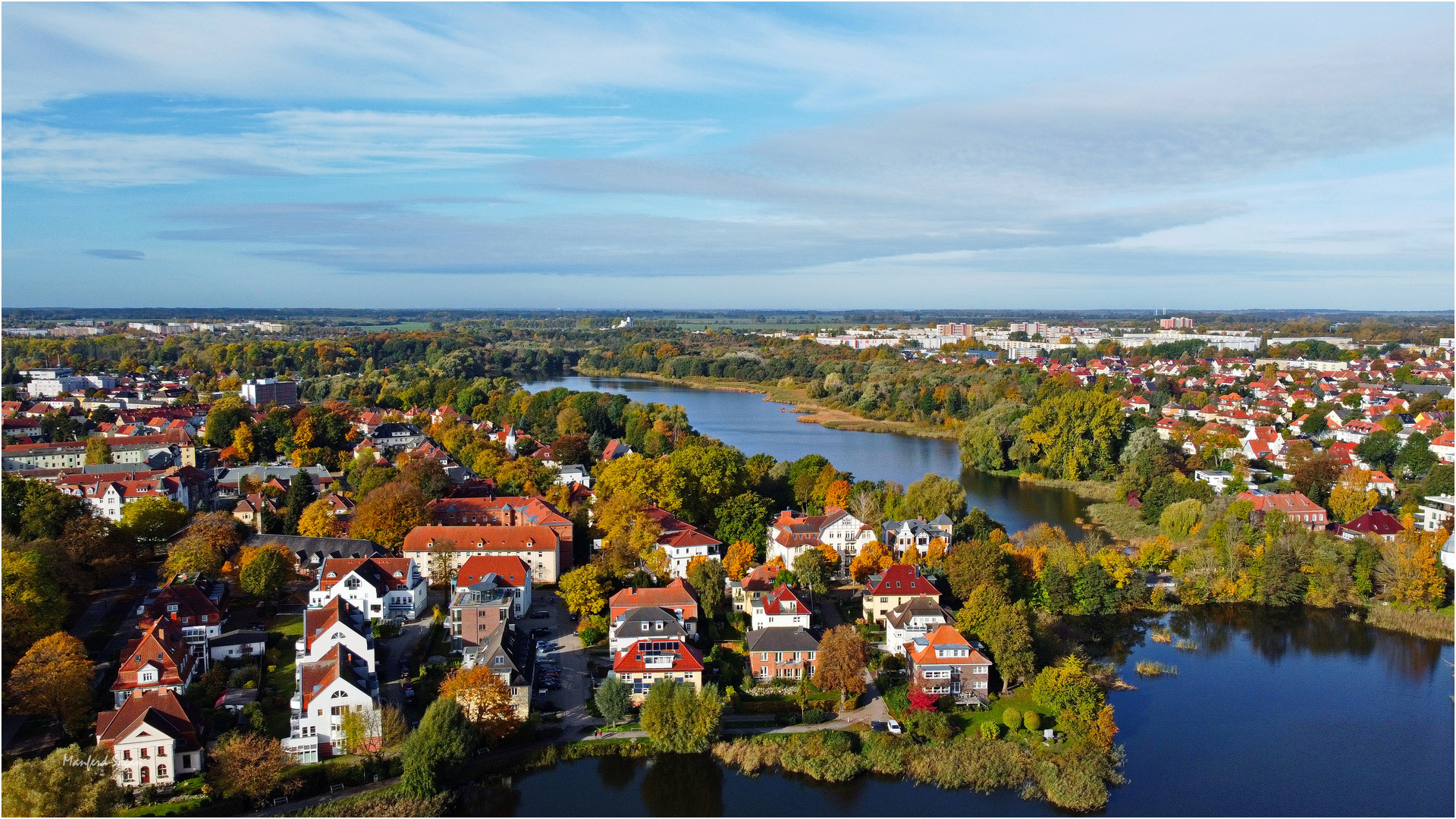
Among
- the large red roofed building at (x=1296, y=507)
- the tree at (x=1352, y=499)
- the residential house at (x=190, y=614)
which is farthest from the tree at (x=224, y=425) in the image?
the tree at (x=1352, y=499)

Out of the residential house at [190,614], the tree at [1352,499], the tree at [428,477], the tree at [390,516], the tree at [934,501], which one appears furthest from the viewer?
the tree at [1352,499]

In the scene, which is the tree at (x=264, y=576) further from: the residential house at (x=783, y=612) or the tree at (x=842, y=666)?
the tree at (x=842, y=666)

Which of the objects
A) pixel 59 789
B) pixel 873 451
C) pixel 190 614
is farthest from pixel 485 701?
pixel 873 451

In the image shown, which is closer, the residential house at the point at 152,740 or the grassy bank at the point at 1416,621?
the residential house at the point at 152,740

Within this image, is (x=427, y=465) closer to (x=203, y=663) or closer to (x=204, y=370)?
(x=203, y=663)

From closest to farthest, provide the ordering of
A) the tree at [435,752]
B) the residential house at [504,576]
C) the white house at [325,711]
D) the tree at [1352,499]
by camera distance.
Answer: the tree at [435,752] → the white house at [325,711] → the residential house at [504,576] → the tree at [1352,499]

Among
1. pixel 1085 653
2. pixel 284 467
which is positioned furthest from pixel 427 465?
pixel 1085 653

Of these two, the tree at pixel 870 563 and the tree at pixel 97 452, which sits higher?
the tree at pixel 97 452
